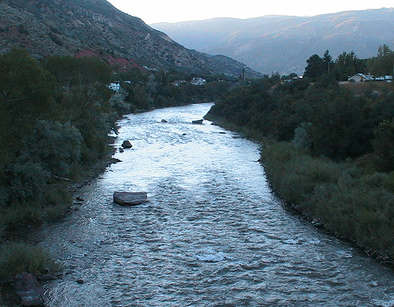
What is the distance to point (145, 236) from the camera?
15992 mm

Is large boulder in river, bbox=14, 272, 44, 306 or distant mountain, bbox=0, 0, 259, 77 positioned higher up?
distant mountain, bbox=0, 0, 259, 77

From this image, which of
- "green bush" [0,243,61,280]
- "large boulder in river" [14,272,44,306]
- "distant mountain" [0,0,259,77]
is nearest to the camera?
"large boulder in river" [14,272,44,306]

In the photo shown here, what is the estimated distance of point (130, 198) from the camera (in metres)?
20.4

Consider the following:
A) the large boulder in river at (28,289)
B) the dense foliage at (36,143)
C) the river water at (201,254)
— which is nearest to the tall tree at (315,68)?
the dense foliage at (36,143)

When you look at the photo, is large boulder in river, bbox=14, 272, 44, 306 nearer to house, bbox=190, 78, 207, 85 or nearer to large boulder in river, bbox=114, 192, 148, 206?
large boulder in river, bbox=114, 192, 148, 206

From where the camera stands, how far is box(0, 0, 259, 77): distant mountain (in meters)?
62.5

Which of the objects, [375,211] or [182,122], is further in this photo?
[182,122]

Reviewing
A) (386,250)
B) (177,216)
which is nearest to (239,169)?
→ (177,216)

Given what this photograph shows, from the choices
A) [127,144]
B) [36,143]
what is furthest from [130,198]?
[127,144]

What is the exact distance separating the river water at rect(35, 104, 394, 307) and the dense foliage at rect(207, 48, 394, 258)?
879 mm

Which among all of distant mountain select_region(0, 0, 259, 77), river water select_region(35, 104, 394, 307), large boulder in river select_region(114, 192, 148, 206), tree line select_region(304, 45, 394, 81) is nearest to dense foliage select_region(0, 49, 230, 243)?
river water select_region(35, 104, 394, 307)

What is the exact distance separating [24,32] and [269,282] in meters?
59.5

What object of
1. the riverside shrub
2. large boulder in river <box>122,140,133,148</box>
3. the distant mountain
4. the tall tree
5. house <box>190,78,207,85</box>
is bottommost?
large boulder in river <box>122,140,133,148</box>

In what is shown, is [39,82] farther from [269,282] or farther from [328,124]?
[328,124]
